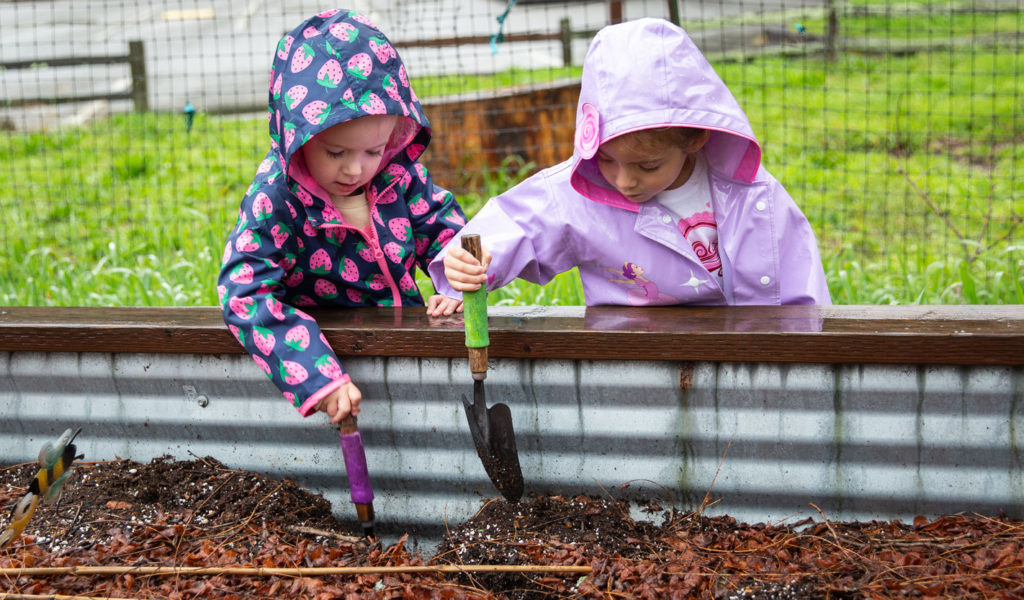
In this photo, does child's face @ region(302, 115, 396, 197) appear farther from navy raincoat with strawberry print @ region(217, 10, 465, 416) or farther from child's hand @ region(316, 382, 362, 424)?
child's hand @ region(316, 382, 362, 424)

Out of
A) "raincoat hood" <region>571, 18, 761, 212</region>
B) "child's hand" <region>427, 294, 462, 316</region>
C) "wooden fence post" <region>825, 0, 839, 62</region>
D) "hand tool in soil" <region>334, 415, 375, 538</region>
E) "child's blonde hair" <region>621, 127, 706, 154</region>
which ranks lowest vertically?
"hand tool in soil" <region>334, 415, 375, 538</region>

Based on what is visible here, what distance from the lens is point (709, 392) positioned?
206 centimetres

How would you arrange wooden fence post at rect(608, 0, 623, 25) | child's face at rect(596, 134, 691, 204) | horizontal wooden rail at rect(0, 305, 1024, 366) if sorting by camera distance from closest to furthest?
horizontal wooden rail at rect(0, 305, 1024, 366), child's face at rect(596, 134, 691, 204), wooden fence post at rect(608, 0, 623, 25)

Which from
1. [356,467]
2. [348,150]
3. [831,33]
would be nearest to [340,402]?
[356,467]

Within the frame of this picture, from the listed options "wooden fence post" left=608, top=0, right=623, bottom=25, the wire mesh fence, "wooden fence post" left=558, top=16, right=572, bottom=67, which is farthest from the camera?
"wooden fence post" left=558, top=16, right=572, bottom=67

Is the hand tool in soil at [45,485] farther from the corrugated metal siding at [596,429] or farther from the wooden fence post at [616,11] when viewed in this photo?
the wooden fence post at [616,11]

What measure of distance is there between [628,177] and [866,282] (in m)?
2.05

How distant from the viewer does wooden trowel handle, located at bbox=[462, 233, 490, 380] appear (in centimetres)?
200

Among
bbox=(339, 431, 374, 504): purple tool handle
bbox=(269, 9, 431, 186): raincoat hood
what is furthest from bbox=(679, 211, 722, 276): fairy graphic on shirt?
bbox=(339, 431, 374, 504): purple tool handle

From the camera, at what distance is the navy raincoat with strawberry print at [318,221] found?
2117 millimetres

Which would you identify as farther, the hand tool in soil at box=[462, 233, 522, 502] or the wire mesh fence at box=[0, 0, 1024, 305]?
the wire mesh fence at box=[0, 0, 1024, 305]

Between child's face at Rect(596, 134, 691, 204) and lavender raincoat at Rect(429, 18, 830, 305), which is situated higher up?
child's face at Rect(596, 134, 691, 204)

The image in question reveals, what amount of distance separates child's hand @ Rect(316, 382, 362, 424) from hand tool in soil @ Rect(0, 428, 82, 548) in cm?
54

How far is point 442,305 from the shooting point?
7.74 feet
